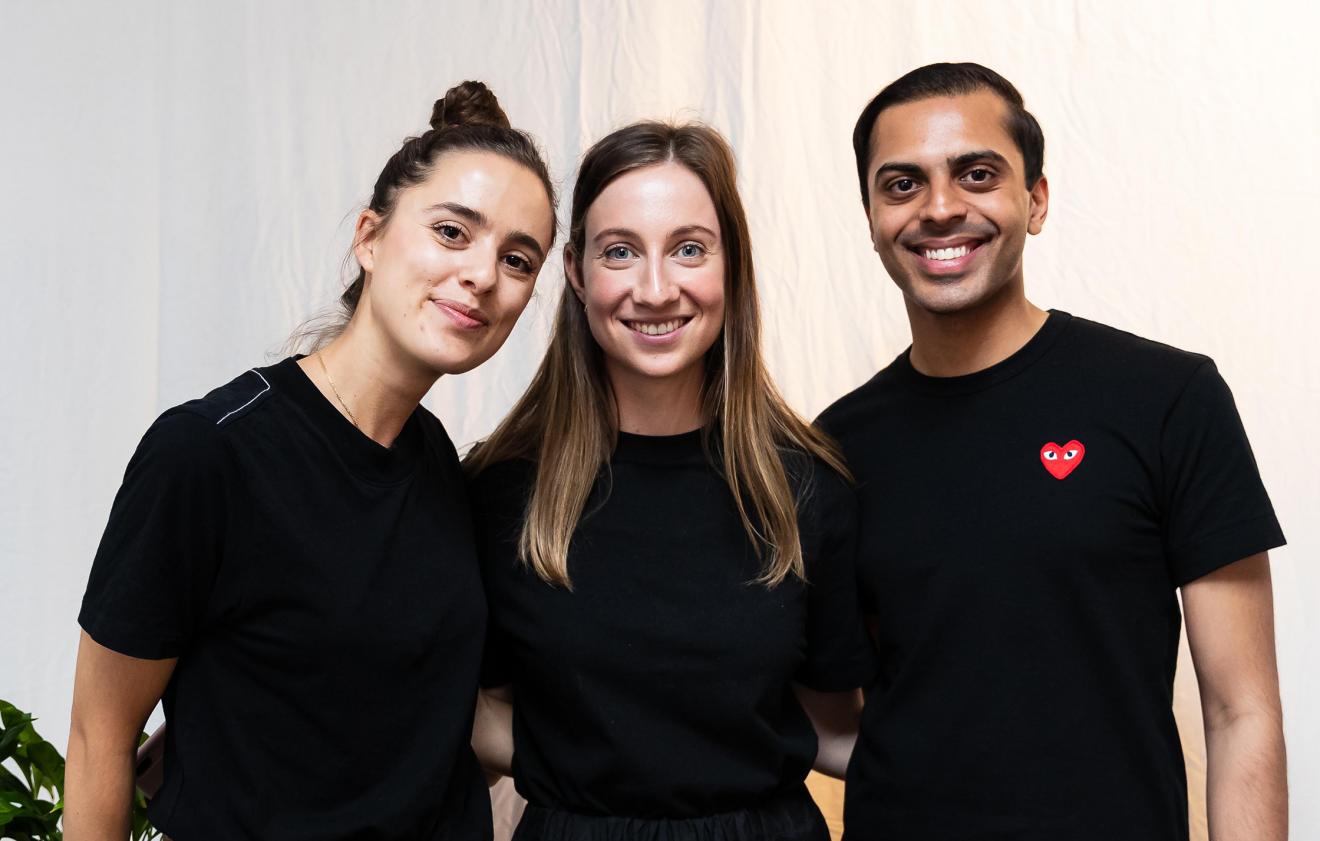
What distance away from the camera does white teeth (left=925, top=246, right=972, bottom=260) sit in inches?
66.4

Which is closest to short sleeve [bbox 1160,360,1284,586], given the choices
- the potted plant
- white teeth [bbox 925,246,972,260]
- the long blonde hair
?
white teeth [bbox 925,246,972,260]

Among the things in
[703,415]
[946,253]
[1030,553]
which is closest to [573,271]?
[703,415]

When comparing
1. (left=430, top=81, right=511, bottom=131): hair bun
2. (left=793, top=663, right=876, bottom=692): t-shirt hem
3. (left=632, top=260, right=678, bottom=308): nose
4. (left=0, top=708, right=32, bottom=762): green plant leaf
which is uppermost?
(left=430, top=81, right=511, bottom=131): hair bun

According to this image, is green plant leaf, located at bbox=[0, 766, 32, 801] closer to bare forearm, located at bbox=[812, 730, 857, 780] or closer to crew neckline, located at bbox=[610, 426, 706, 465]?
crew neckline, located at bbox=[610, 426, 706, 465]

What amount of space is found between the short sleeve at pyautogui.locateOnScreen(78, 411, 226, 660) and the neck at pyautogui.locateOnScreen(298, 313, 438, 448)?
0.65 ft

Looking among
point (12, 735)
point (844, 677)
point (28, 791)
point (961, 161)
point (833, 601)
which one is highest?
point (961, 161)

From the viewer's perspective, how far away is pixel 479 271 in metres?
1.54

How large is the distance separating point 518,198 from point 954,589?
76 cm

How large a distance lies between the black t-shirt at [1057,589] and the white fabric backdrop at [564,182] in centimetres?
81

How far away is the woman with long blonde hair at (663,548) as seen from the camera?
1624 millimetres

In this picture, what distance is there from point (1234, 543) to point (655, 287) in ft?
2.61

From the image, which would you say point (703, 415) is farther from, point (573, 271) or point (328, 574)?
point (328, 574)

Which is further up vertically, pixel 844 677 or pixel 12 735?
pixel 844 677

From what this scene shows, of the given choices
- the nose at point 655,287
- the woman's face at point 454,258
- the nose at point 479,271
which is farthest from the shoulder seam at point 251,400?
the nose at point 655,287
